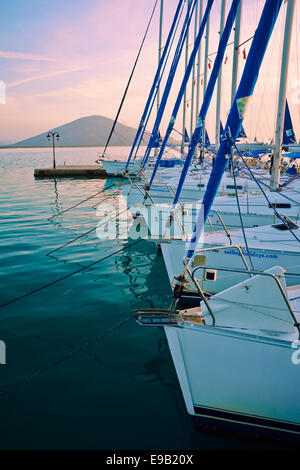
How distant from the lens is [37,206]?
69.7ft

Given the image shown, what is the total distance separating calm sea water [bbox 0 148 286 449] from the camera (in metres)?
4.39

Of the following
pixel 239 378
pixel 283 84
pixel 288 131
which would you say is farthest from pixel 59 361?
pixel 288 131

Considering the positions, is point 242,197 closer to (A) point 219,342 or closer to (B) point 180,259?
(B) point 180,259

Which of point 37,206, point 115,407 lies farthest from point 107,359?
point 37,206

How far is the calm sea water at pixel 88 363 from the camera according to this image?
4.39 m

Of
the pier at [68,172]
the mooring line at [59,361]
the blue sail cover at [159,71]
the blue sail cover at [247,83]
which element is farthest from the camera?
the pier at [68,172]

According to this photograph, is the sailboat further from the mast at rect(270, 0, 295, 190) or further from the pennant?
the mast at rect(270, 0, 295, 190)

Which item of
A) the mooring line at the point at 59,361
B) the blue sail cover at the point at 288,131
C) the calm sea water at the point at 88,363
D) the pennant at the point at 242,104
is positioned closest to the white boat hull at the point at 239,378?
the calm sea water at the point at 88,363

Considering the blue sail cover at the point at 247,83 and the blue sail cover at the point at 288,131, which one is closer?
the blue sail cover at the point at 247,83

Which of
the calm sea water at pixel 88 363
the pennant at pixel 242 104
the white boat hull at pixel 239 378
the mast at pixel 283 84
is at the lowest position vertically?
the calm sea water at pixel 88 363

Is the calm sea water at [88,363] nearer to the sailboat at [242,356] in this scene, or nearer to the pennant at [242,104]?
the sailboat at [242,356]

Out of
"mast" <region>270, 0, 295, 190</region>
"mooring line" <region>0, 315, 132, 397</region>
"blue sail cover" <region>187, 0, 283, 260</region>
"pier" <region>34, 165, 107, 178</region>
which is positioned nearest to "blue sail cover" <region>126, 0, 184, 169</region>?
"mast" <region>270, 0, 295, 190</region>

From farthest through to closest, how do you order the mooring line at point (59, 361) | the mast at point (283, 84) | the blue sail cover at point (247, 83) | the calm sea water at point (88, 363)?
the mast at point (283, 84)
the mooring line at point (59, 361)
the blue sail cover at point (247, 83)
the calm sea water at point (88, 363)

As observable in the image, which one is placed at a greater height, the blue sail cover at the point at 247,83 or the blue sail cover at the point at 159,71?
the blue sail cover at the point at 159,71
